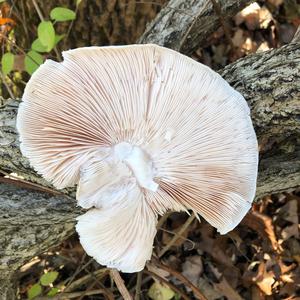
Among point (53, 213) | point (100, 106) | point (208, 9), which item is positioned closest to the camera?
point (100, 106)

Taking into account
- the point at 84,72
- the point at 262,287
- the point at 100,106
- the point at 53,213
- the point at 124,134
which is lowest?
the point at 262,287

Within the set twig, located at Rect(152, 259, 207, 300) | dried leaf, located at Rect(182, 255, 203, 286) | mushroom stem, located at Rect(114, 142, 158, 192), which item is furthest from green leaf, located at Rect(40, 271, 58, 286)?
mushroom stem, located at Rect(114, 142, 158, 192)

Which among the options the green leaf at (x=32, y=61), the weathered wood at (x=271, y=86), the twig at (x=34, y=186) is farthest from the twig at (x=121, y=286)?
the green leaf at (x=32, y=61)

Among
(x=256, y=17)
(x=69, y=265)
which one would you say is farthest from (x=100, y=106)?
(x=256, y=17)

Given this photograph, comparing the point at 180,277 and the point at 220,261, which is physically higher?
the point at 180,277

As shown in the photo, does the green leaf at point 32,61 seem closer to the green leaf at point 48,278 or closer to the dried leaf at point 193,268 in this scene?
the green leaf at point 48,278

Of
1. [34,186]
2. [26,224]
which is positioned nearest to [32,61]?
[34,186]

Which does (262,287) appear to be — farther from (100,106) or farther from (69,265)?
(100,106)

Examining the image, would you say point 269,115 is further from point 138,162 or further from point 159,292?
point 159,292
